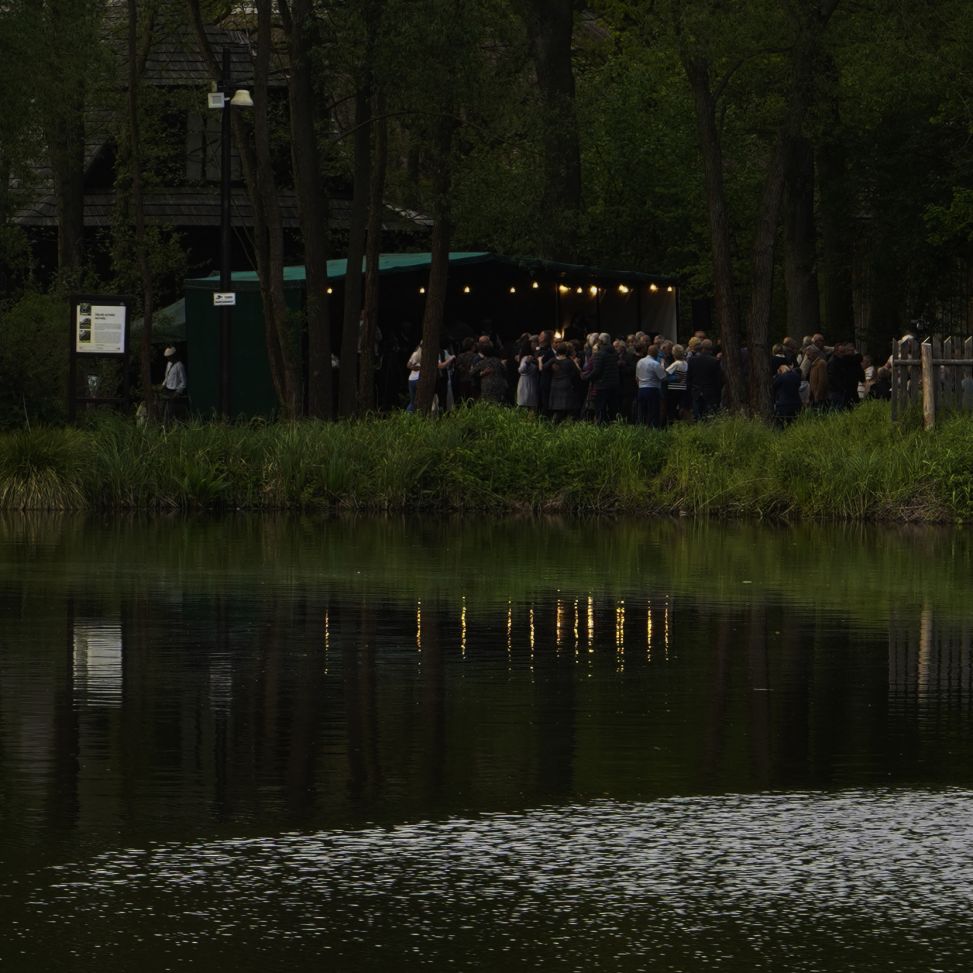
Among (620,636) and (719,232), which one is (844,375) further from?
(620,636)

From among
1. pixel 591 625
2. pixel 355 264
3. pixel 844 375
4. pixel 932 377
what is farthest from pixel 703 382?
pixel 591 625

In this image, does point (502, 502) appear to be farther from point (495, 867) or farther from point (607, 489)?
point (495, 867)

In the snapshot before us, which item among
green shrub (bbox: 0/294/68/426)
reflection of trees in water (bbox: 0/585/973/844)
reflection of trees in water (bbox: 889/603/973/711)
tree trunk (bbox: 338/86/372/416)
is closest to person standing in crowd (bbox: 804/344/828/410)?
tree trunk (bbox: 338/86/372/416)

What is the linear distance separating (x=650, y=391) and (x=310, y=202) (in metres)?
6.25

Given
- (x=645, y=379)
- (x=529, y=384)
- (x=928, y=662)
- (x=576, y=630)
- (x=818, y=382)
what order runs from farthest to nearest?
(x=818, y=382)
(x=529, y=384)
(x=645, y=379)
(x=576, y=630)
(x=928, y=662)

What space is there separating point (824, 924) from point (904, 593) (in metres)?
11.7

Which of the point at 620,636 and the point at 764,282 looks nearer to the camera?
the point at 620,636

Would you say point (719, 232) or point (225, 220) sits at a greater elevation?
point (719, 232)

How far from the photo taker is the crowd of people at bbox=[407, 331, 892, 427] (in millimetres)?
39875

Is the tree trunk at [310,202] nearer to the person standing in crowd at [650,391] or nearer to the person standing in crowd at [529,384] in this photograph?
the person standing in crowd at [529,384]

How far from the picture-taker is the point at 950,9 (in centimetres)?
4366

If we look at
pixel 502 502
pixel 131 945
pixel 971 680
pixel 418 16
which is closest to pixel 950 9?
pixel 418 16

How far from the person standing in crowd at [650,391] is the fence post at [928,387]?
7.55 metres

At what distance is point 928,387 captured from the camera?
1277 inches
